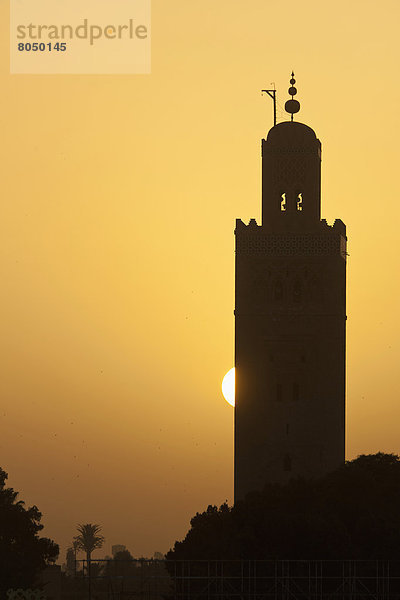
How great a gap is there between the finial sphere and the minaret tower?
1596 millimetres

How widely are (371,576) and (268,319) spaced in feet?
59.4

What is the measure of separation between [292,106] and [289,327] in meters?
11.5

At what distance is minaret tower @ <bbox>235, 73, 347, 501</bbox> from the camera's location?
71.2m

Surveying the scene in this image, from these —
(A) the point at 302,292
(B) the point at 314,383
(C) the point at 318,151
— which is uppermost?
(C) the point at 318,151

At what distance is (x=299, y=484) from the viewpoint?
2466 inches

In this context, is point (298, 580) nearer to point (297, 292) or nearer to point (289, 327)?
point (289, 327)

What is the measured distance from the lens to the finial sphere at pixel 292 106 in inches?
2972

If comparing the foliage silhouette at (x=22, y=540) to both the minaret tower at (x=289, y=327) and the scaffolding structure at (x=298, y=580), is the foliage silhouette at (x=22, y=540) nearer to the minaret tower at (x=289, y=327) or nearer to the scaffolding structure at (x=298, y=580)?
the scaffolding structure at (x=298, y=580)

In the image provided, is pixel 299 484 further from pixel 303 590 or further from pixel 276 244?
pixel 276 244

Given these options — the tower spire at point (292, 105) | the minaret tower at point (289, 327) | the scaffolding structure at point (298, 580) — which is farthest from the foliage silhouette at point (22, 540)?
the tower spire at point (292, 105)

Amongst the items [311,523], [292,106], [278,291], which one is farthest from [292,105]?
[311,523]

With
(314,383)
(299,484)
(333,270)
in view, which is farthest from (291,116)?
(299,484)

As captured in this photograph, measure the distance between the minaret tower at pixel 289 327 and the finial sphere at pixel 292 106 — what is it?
62.8 inches

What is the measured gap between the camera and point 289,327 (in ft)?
237
